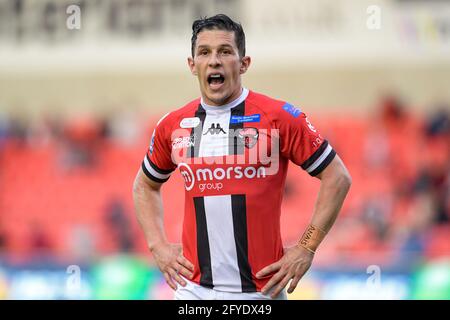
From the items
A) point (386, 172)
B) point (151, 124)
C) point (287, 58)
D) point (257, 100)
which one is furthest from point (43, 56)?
point (257, 100)

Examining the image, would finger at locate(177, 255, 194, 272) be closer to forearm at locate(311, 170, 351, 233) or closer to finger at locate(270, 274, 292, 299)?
finger at locate(270, 274, 292, 299)

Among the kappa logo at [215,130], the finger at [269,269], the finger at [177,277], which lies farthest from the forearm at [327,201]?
the finger at [177,277]

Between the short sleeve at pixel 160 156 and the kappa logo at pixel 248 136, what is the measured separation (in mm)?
485

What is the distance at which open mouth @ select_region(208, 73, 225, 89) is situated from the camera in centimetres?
491

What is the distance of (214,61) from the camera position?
4867 mm

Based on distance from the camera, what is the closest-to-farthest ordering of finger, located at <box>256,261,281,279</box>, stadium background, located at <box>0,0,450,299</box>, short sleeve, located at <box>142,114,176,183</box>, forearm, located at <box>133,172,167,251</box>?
finger, located at <box>256,261,281,279</box> < short sleeve, located at <box>142,114,176,183</box> < forearm, located at <box>133,172,167,251</box> < stadium background, located at <box>0,0,450,299</box>

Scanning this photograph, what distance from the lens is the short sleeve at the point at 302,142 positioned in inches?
192

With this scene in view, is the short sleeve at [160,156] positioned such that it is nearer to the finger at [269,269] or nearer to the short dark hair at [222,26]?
the short dark hair at [222,26]

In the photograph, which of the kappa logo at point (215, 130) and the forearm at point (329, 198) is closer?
the forearm at point (329, 198)

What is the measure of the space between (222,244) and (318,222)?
1.90 feet

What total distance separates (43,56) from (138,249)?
19.4 ft

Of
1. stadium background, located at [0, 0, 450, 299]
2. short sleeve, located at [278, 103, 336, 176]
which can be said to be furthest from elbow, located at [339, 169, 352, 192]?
stadium background, located at [0, 0, 450, 299]

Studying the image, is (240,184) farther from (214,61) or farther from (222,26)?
(222,26)

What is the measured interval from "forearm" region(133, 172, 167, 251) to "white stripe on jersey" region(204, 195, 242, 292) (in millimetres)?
462
